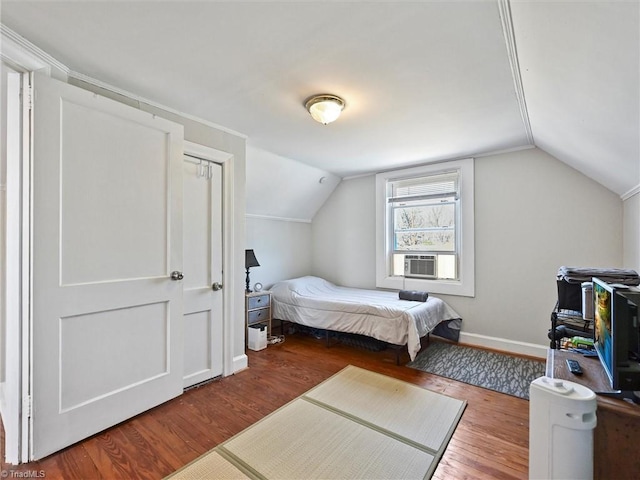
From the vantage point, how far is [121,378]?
205 cm

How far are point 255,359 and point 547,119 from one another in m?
3.49

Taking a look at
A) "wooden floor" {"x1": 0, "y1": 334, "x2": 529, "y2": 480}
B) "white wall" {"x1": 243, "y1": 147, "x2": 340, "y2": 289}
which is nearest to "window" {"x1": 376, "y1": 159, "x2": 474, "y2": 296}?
"white wall" {"x1": 243, "y1": 147, "x2": 340, "y2": 289}

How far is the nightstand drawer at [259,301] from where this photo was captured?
3.69 metres

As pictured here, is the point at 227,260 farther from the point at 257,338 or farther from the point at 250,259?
the point at 257,338

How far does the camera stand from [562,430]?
3.87ft

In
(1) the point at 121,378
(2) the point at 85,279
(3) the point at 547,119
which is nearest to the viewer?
(2) the point at 85,279

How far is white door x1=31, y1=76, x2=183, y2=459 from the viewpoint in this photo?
173cm

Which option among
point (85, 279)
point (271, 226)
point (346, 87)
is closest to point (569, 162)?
point (346, 87)

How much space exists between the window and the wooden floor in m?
1.48

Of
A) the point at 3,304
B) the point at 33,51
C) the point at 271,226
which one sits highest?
the point at 33,51

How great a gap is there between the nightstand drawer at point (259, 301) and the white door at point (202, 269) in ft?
2.92

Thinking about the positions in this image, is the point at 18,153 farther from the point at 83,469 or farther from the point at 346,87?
the point at 346,87

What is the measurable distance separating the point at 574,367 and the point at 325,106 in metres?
2.17

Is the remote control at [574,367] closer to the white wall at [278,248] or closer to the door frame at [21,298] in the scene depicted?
the door frame at [21,298]
